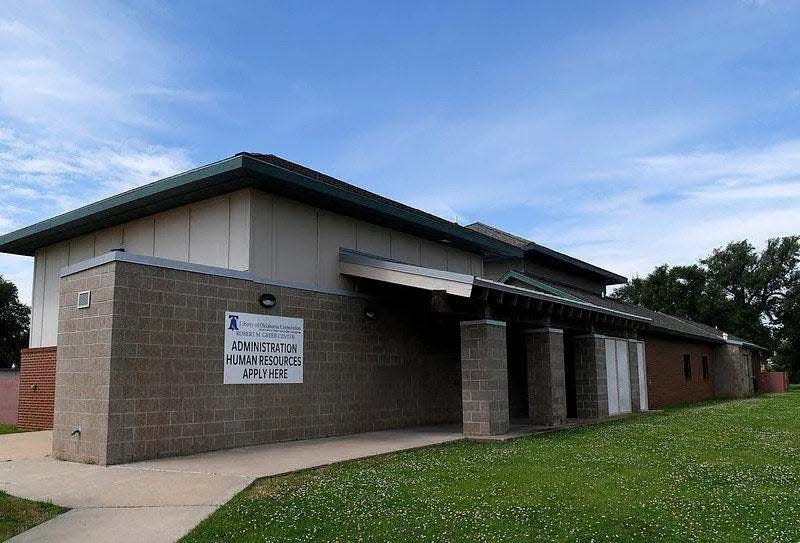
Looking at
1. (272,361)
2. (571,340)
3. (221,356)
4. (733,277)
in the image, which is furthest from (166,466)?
(733,277)

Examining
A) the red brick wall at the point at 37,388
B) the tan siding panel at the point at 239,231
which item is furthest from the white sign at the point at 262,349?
the red brick wall at the point at 37,388

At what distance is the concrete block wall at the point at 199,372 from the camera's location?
A: 9.91m

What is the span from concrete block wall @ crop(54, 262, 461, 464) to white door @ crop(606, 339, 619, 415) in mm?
6413

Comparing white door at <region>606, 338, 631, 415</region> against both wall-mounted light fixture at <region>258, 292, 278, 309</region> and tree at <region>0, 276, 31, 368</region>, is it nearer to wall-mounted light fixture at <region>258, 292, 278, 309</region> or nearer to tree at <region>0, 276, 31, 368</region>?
wall-mounted light fixture at <region>258, 292, 278, 309</region>

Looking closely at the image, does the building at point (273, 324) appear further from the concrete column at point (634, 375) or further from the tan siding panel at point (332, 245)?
the concrete column at point (634, 375)

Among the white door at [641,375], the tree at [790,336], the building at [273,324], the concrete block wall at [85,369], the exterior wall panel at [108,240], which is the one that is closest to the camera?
the concrete block wall at [85,369]

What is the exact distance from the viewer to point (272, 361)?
12.4 meters

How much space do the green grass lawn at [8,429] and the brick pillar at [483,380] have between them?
33.2 ft

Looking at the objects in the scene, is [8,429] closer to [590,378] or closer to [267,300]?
[267,300]

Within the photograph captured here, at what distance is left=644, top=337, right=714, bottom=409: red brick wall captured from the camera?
22828 mm

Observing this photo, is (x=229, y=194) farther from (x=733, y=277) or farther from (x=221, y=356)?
(x=733, y=277)

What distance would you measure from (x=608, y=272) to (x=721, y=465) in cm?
1909

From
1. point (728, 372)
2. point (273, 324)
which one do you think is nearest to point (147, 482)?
point (273, 324)

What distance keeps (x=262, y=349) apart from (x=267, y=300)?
0.89 m
